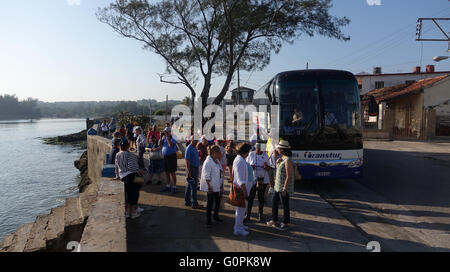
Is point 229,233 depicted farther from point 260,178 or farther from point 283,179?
point 283,179

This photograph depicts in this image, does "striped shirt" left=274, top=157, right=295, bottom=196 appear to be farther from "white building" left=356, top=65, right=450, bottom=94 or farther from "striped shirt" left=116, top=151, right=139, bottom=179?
"white building" left=356, top=65, right=450, bottom=94

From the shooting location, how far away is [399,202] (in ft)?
25.9

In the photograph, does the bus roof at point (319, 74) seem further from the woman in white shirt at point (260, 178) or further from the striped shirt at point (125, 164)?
the striped shirt at point (125, 164)

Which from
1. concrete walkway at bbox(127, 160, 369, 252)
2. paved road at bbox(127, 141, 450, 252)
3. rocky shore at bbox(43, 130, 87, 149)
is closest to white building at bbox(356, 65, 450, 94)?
paved road at bbox(127, 141, 450, 252)

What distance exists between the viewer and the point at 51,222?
8516 millimetres

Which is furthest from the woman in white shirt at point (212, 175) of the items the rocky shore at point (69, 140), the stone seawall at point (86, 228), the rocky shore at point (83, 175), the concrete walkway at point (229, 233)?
the rocky shore at point (69, 140)

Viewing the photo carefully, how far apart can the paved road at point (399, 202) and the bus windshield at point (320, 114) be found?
5.10 ft

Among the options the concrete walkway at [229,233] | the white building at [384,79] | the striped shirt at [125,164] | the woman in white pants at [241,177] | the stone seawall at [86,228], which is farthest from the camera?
the white building at [384,79]

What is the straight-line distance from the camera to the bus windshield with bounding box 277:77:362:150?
8359mm

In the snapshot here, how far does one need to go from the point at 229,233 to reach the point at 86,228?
93.7 inches

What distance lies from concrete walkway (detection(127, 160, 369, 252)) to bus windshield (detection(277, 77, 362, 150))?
1922 mm

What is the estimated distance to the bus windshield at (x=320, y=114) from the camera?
836 cm

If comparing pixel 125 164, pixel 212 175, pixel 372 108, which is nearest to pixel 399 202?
pixel 372 108
